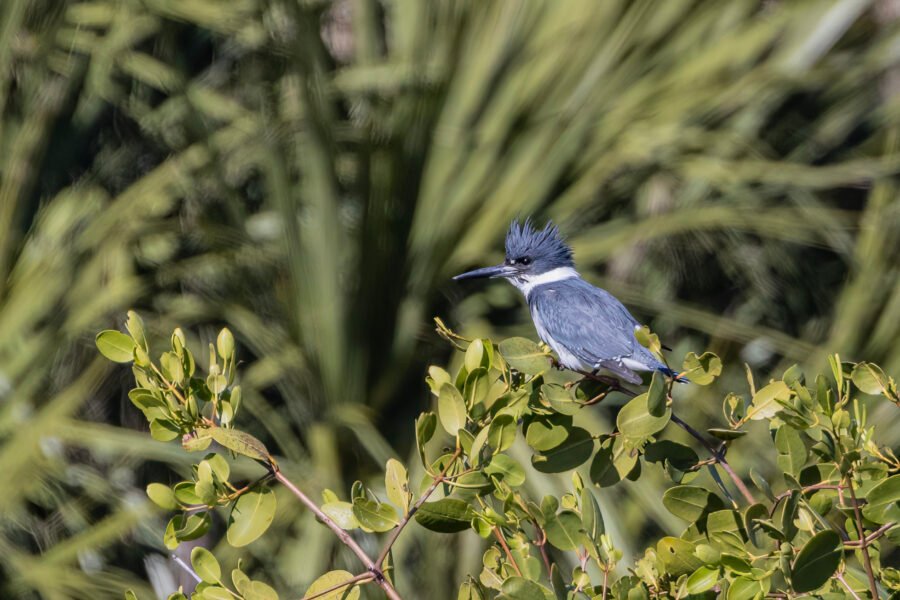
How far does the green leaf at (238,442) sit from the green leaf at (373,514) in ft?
0.39

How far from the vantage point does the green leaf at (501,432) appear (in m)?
1.31

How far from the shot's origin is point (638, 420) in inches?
55.2

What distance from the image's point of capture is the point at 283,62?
311 centimetres

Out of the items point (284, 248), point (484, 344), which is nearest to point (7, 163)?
point (284, 248)

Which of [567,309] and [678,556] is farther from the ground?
[678,556]

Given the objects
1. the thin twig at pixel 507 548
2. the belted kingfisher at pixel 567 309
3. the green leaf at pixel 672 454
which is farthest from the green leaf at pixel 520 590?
the belted kingfisher at pixel 567 309

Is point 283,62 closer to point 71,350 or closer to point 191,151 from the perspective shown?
point 191,151

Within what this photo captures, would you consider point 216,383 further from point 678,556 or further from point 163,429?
point 678,556

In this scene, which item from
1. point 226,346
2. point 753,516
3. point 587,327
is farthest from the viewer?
point 587,327

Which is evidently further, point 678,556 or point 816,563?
point 678,556

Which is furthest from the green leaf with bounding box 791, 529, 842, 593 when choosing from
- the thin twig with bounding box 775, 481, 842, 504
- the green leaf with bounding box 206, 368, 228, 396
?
the green leaf with bounding box 206, 368, 228, 396

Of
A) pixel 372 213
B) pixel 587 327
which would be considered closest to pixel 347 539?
pixel 587 327

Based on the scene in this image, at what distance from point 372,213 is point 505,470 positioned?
1.72m

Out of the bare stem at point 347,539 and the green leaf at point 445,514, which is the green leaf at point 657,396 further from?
the bare stem at point 347,539
